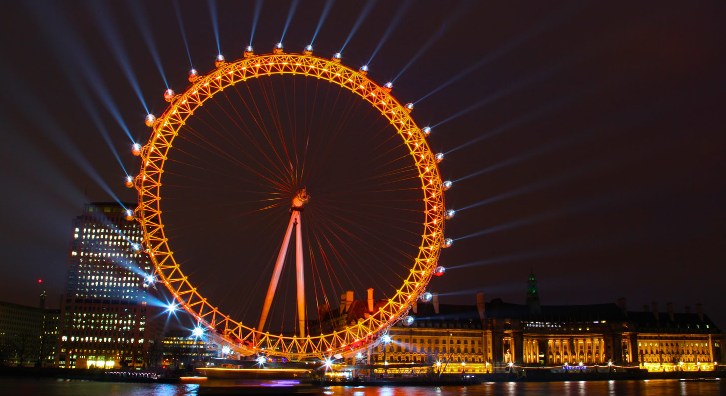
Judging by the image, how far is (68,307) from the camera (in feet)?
542

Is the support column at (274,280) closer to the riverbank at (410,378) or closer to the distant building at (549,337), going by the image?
the riverbank at (410,378)

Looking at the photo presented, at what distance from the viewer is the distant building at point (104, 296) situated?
534 feet

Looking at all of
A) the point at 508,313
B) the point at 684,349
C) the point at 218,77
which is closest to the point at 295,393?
the point at 218,77

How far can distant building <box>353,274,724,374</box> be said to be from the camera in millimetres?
125000

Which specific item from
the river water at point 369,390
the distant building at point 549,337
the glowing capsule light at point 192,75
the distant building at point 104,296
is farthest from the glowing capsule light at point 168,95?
the distant building at point 104,296

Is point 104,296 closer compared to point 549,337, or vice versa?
point 549,337

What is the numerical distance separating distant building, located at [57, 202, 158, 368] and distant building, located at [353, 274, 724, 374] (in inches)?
2824

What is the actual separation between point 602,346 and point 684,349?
835 inches

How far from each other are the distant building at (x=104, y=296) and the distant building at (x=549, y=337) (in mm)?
71736

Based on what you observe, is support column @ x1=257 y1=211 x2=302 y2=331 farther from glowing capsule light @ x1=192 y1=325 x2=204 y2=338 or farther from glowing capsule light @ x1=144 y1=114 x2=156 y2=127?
glowing capsule light @ x1=144 y1=114 x2=156 y2=127

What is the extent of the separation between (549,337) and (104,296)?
104 metres

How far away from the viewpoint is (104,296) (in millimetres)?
166625

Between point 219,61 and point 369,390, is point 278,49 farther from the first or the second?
point 369,390

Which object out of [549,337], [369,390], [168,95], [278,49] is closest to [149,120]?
[168,95]
